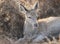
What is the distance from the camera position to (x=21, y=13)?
4316mm

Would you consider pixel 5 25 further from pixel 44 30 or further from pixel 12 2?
pixel 44 30

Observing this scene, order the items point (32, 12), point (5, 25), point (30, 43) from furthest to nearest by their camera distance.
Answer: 1. point (5, 25)
2. point (32, 12)
3. point (30, 43)

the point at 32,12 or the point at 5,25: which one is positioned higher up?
the point at 32,12

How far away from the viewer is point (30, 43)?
373cm

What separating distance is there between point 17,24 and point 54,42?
98 cm

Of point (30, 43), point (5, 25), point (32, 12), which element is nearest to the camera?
point (30, 43)

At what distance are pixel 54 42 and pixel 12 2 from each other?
137cm

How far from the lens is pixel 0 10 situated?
4340mm

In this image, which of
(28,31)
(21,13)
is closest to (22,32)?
(28,31)

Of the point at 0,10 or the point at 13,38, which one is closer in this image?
the point at 13,38

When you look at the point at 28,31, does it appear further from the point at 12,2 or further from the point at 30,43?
the point at 12,2

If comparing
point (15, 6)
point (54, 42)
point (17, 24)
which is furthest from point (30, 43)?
point (15, 6)

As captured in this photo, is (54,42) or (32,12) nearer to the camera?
Result: (54,42)

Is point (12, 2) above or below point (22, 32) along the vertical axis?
above
